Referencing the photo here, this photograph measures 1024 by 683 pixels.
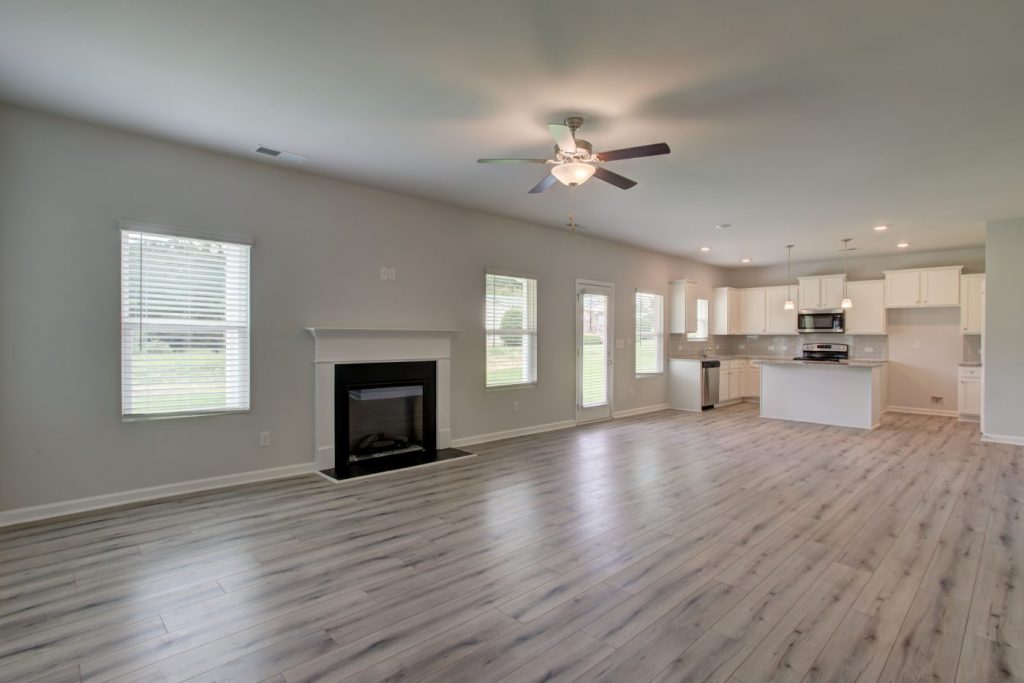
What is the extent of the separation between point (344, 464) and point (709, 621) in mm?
3546

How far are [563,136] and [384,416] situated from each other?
3443mm

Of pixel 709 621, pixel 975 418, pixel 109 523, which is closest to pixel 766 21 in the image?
pixel 709 621

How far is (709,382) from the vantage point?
28.7 feet

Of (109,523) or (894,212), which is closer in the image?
(109,523)

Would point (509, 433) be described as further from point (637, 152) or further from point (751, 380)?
point (751, 380)

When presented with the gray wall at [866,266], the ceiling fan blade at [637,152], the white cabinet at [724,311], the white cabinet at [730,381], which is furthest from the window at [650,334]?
the ceiling fan blade at [637,152]

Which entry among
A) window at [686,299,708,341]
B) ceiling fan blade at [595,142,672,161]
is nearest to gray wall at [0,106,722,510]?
ceiling fan blade at [595,142,672,161]

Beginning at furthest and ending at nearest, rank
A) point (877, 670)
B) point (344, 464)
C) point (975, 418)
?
point (975, 418), point (344, 464), point (877, 670)

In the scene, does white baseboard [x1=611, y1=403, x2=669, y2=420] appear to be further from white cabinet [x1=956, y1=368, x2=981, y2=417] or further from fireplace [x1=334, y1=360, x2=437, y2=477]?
white cabinet [x1=956, y1=368, x2=981, y2=417]

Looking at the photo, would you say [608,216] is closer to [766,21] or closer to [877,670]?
[766,21]

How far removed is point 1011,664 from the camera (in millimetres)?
1992

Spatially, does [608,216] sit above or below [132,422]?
above

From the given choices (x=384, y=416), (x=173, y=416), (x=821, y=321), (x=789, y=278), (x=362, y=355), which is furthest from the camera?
(x=789, y=278)

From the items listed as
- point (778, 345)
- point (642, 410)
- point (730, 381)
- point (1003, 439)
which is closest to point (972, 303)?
point (1003, 439)
